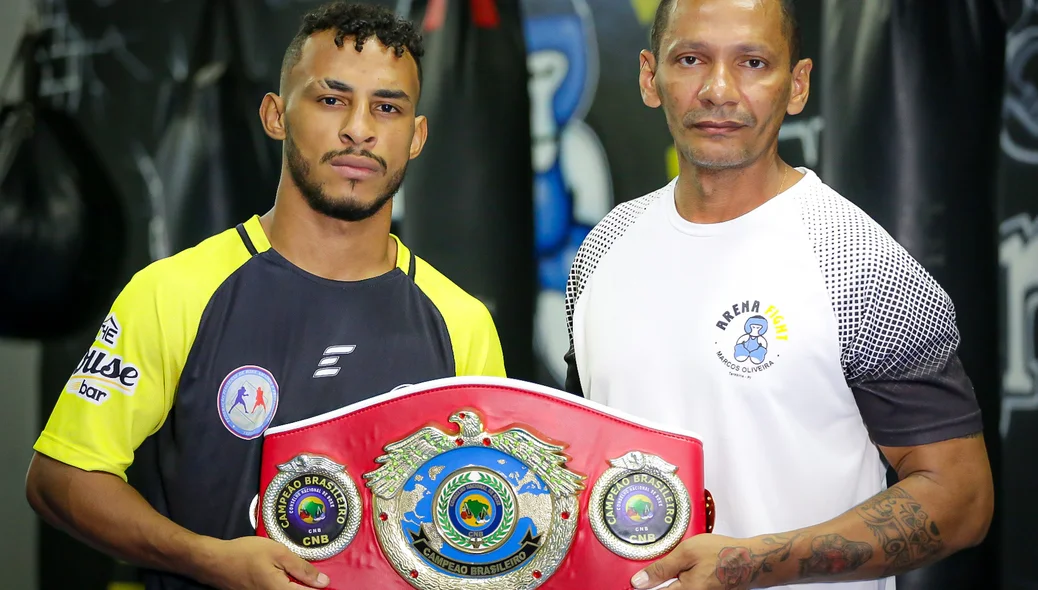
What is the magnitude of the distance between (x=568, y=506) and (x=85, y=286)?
1922 mm

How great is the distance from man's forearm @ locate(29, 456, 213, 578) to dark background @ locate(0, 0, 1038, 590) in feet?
3.68

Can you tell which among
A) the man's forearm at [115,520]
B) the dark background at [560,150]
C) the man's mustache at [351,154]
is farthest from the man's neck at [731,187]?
the man's forearm at [115,520]

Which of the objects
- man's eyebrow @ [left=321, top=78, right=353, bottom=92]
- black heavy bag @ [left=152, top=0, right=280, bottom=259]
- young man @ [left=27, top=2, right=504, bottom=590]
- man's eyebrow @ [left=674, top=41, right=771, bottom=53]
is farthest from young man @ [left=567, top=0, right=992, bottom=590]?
black heavy bag @ [left=152, top=0, right=280, bottom=259]

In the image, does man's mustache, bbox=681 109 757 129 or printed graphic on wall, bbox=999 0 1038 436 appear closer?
man's mustache, bbox=681 109 757 129

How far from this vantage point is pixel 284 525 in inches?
56.2

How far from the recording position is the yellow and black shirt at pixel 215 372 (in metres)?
1.57

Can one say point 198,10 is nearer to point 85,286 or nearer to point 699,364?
point 85,286

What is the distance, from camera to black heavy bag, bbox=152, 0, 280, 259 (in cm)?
271

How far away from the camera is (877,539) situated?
4.72ft

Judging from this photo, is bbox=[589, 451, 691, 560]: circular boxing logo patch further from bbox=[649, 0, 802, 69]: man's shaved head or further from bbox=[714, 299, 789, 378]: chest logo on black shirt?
bbox=[649, 0, 802, 69]: man's shaved head

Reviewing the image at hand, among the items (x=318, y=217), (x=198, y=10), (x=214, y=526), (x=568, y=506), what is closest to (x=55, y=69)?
(x=198, y=10)

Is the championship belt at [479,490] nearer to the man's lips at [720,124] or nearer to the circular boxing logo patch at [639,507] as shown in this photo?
the circular boxing logo patch at [639,507]

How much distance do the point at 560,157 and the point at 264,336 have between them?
1.08 m

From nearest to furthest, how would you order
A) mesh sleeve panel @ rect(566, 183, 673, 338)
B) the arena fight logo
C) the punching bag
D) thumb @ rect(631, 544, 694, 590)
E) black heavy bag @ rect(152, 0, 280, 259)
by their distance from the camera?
thumb @ rect(631, 544, 694, 590) < mesh sleeve panel @ rect(566, 183, 673, 338) < the punching bag < the arena fight logo < black heavy bag @ rect(152, 0, 280, 259)
